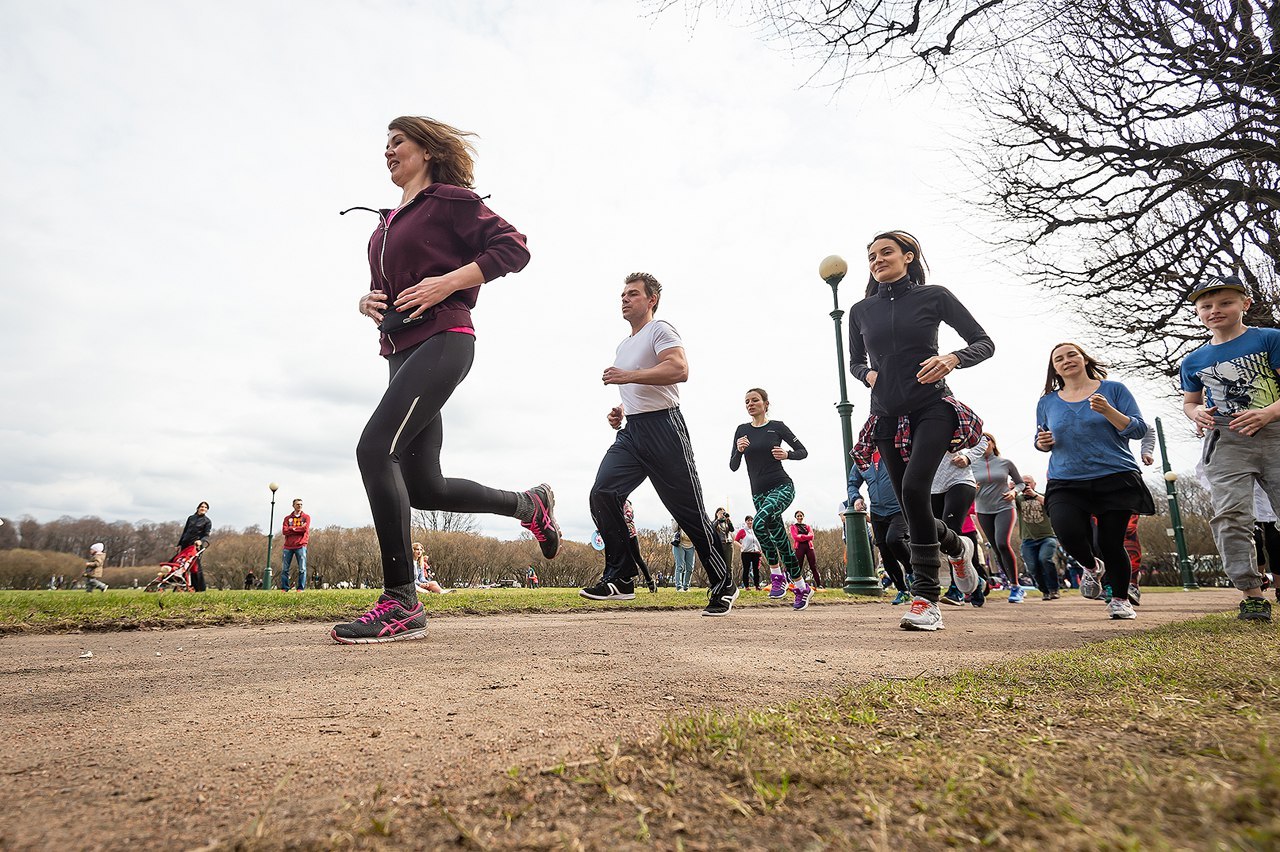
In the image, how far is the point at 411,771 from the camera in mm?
1278

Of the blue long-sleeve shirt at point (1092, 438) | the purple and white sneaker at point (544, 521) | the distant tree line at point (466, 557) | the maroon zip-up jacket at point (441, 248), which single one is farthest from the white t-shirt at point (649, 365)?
the distant tree line at point (466, 557)

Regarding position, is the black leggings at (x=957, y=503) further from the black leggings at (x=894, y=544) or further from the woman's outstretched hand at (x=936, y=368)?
the woman's outstretched hand at (x=936, y=368)

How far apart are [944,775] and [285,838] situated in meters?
0.94

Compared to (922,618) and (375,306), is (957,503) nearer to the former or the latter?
(922,618)

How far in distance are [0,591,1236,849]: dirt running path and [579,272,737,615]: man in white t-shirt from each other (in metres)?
1.61

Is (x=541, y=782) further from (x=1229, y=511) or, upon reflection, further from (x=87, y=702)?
(x=1229, y=511)

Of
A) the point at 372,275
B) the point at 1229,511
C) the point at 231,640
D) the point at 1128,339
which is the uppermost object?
the point at 1128,339

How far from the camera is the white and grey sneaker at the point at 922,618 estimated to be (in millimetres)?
4121

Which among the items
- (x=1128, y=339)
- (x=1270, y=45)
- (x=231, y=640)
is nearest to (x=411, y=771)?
(x=231, y=640)

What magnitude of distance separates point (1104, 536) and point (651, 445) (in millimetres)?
3450

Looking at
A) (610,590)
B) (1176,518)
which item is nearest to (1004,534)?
(610,590)

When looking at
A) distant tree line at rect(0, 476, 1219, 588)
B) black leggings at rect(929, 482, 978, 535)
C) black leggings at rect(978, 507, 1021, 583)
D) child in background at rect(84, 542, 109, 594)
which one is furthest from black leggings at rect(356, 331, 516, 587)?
distant tree line at rect(0, 476, 1219, 588)

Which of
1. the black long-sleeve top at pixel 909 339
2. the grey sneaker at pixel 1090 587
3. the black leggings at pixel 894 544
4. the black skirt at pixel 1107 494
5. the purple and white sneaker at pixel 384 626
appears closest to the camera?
the purple and white sneaker at pixel 384 626

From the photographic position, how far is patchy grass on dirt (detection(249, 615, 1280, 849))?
2.87 feet
